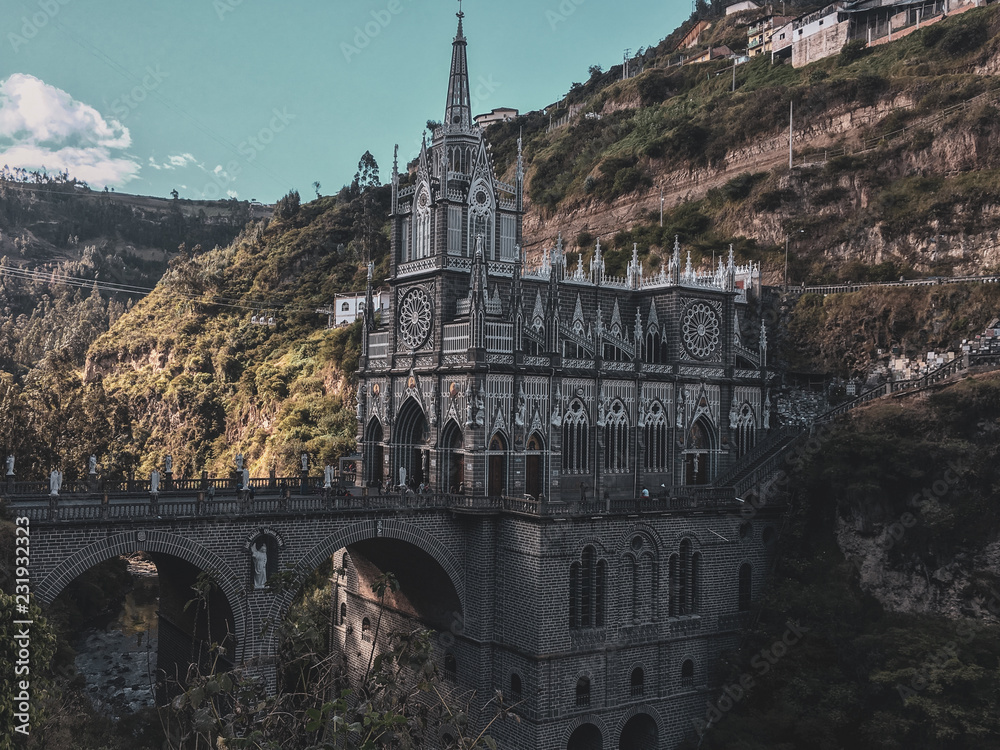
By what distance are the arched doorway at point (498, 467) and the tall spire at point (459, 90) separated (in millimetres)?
14745

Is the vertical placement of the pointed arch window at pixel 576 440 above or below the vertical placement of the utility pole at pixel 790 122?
below

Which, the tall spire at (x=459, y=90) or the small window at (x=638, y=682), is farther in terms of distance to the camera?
the tall spire at (x=459, y=90)

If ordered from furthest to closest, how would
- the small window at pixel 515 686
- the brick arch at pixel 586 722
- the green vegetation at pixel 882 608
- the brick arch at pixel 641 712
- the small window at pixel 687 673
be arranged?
1. the small window at pixel 687 673
2. the brick arch at pixel 641 712
3. the small window at pixel 515 686
4. the brick arch at pixel 586 722
5. the green vegetation at pixel 882 608

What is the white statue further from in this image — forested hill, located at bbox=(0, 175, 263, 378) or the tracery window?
forested hill, located at bbox=(0, 175, 263, 378)

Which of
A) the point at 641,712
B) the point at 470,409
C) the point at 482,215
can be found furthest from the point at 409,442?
the point at 641,712

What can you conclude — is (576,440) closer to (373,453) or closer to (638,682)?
(373,453)

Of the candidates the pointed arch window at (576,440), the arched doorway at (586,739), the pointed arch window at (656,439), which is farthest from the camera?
the pointed arch window at (656,439)

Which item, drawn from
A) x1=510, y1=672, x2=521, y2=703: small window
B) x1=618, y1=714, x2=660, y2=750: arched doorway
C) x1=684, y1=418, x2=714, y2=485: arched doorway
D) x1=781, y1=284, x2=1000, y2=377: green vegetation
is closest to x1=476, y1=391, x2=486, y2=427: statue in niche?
x1=510, y1=672, x2=521, y2=703: small window

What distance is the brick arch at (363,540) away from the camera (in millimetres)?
31359

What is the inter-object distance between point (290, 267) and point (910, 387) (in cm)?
7127

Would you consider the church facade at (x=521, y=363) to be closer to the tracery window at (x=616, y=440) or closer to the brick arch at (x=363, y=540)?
the tracery window at (x=616, y=440)

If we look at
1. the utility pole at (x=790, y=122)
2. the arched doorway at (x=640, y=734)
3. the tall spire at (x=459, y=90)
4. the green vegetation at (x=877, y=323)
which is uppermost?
the utility pole at (x=790, y=122)

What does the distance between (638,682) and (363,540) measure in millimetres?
13015

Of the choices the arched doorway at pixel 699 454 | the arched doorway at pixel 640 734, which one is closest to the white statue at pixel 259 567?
the arched doorway at pixel 640 734
